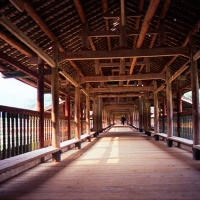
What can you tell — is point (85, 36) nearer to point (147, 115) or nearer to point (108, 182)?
point (108, 182)

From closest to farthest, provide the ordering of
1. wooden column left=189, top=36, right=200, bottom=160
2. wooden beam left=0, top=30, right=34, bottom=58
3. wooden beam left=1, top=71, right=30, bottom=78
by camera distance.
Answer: wooden beam left=0, top=30, right=34, bottom=58 → wooden column left=189, top=36, right=200, bottom=160 → wooden beam left=1, top=71, right=30, bottom=78

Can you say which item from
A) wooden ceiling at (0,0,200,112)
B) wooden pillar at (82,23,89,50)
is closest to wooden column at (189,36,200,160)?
wooden ceiling at (0,0,200,112)

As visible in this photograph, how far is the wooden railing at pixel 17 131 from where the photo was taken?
17.0 feet

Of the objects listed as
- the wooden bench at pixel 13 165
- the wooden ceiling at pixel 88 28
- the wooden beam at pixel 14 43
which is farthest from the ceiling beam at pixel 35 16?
the wooden bench at pixel 13 165

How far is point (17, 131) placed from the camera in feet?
19.1

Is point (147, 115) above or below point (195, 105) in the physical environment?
below

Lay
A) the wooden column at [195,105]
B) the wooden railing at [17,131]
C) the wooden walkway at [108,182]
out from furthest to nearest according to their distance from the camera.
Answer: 1. the wooden column at [195,105]
2. the wooden railing at [17,131]
3. the wooden walkway at [108,182]

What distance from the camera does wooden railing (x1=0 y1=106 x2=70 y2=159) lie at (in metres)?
5.17

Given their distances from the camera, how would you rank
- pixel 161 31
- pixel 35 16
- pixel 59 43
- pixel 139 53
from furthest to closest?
pixel 59 43 → pixel 161 31 → pixel 139 53 → pixel 35 16

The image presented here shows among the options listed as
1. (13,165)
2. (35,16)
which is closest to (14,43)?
(35,16)

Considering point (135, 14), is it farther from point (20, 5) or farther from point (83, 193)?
point (83, 193)

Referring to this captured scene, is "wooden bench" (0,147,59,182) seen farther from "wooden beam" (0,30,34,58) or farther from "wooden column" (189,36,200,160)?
"wooden column" (189,36,200,160)

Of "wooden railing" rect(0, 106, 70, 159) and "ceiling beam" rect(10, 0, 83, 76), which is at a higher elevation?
"ceiling beam" rect(10, 0, 83, 76)

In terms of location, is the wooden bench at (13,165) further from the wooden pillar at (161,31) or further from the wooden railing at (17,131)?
the wooden pillar at (161,31)
